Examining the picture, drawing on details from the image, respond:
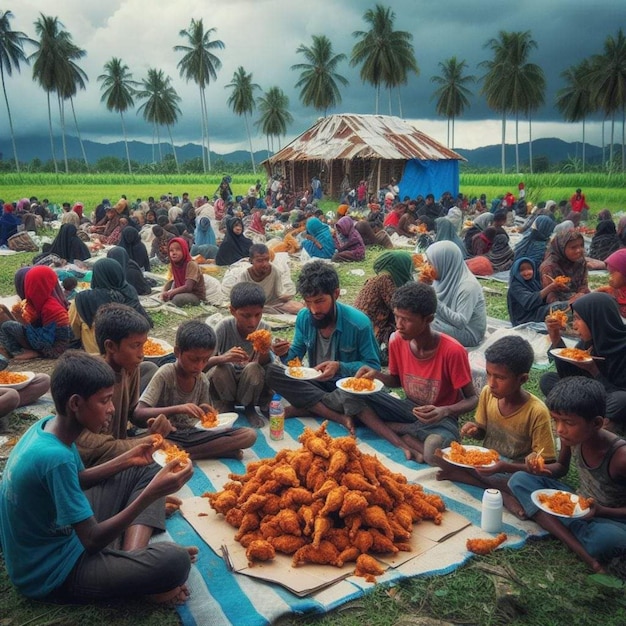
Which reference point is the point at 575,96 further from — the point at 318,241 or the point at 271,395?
the point at 271,395

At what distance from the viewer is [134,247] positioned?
1194 cm

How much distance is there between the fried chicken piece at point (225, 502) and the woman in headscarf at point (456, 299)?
3511 millimetres

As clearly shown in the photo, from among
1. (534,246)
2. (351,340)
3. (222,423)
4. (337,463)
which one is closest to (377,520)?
(337,463)

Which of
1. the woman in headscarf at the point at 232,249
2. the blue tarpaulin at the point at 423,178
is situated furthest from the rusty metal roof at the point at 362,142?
the woman in headscarf at the point at 232,249

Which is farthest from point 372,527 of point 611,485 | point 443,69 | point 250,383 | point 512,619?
point 443,69

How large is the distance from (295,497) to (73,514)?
1265mm

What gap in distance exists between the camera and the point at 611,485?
333cm

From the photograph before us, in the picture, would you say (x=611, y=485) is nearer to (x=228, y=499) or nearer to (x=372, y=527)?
(x=372, y=527)

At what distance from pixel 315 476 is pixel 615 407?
8.29 feet

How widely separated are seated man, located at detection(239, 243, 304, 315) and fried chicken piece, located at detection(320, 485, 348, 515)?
16.5 ft

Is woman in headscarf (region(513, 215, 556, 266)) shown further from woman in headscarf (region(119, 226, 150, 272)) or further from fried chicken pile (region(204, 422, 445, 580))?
woman in headscarf (region(119, 226, 150, 272))

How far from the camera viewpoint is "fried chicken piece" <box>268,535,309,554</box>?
3.29 meters

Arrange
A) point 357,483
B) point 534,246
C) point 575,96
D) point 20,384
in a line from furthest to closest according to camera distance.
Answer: point 575,96, point 534,246, point 20,384, point 357,483

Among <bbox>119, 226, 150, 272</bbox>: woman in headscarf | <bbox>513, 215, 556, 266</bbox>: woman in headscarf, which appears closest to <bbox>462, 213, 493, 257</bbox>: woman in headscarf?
<bbox>513, 215, 556, 266</bbox>: woman in headscarf
